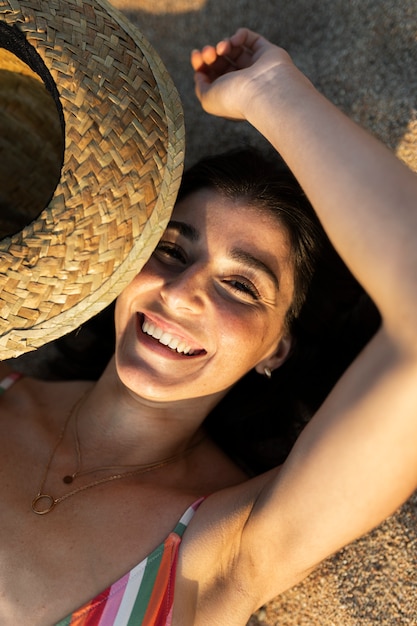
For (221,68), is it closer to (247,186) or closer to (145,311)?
(247,186)

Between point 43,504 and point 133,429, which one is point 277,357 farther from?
point 43,504

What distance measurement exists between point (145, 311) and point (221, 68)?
691 mm

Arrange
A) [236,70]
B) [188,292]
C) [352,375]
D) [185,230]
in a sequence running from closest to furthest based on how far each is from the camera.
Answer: [352,375] < [188,292] < [185,230] < [236,70]

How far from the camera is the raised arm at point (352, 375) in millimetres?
1144

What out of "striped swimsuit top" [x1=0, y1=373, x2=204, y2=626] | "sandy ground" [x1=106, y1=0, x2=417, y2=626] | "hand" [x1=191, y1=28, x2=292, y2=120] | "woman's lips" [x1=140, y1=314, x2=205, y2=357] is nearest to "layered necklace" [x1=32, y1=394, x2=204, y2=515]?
"striped swimsuit top" [x1=0, y1=373, x2=204, y2=626]

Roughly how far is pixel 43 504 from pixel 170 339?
556mm

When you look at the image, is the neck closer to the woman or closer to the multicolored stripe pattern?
the woman

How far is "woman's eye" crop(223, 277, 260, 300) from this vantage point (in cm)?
153

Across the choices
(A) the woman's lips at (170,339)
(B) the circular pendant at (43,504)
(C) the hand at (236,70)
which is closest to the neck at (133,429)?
(B) the circular pendant at (43,504)

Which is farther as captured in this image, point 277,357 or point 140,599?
point 277,357

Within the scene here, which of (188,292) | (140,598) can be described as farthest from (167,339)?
(140,598)

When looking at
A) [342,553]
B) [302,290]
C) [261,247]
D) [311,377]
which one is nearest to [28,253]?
[261,247]

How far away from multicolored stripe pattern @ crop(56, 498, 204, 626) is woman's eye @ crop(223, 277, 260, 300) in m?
0.62

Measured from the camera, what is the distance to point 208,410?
1808mm
